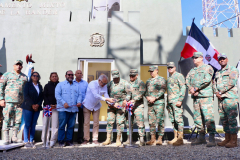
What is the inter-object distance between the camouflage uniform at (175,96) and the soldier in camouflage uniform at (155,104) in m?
0.16

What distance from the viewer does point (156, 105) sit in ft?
13.1

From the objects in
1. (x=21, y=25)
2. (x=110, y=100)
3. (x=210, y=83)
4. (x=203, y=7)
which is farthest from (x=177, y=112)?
(x=203, y=7)

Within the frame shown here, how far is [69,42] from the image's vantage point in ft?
19.0

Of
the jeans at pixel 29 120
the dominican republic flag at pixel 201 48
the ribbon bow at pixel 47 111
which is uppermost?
the dominican republic flag at pixel 201 48

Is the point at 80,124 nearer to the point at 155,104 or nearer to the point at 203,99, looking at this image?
the point at 155,104

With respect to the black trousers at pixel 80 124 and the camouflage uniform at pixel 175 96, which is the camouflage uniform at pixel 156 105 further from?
the black trousers at pixel 80 124

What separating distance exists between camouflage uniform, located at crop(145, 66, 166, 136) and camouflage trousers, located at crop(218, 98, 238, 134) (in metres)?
1.18

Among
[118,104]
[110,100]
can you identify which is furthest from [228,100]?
[110,100]

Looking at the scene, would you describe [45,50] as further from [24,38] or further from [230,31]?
[230,31]

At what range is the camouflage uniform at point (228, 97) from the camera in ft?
11.0

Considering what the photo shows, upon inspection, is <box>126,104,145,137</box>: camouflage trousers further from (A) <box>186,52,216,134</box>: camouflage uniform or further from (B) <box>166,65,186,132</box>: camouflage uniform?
(A) <box>186,52,216,134</box>: camouflage uniform

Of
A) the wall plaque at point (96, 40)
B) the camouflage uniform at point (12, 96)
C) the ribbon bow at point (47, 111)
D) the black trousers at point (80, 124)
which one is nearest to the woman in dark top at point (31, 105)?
the camouflage uniform at point (12, 96)

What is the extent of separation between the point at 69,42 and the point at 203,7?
13668 mm

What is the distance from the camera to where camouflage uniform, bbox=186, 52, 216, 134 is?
11.5 ft
